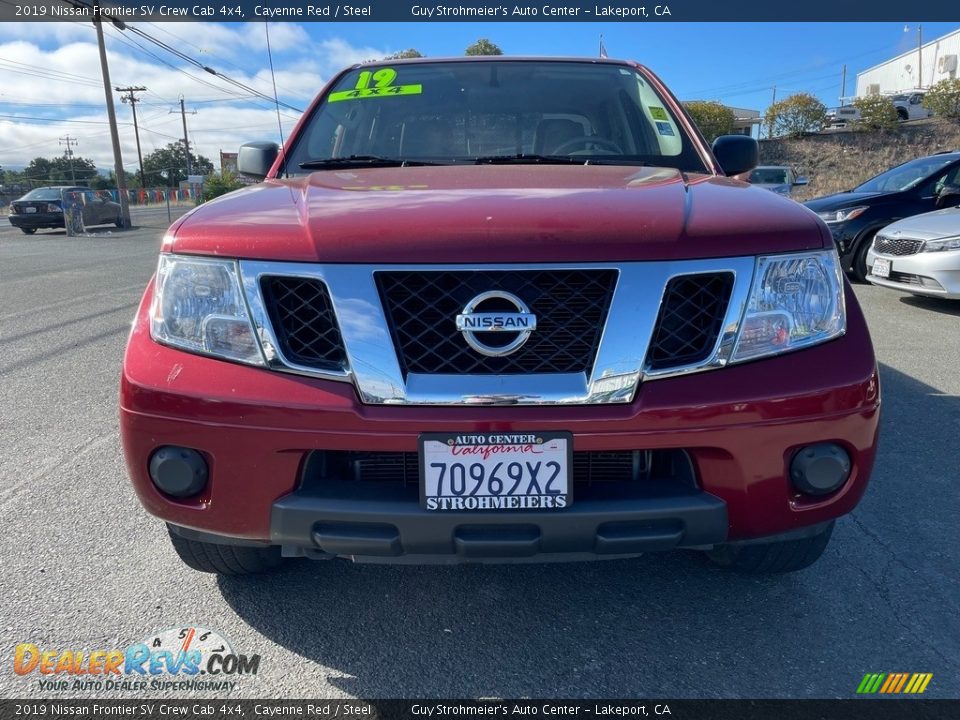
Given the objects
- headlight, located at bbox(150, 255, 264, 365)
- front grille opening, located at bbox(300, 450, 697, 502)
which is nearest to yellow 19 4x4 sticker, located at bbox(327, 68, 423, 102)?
headlight, located at bbox(150, 255, 264, 365)

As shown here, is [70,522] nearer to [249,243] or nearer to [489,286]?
[249,243]

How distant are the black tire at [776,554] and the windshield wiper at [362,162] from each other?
1.67 metres

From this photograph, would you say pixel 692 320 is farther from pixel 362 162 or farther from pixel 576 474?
pixel 362 162

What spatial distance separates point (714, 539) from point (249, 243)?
1.31 meters

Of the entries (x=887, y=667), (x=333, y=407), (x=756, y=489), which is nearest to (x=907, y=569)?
(x=887, y=667)

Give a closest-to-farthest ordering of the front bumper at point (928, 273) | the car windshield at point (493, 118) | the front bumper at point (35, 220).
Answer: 1. the car windshield at point (493, 118)
2. the front bumper at point (928, 273)
3. the front bumper at point (35, 220)

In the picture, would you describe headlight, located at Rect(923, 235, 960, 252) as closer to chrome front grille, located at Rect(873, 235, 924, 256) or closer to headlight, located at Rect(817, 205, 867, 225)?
chrome front grille, located at Rect(873, 235, 924, 256)

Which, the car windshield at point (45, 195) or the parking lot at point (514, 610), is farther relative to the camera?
the car windshield at point (45, 195)

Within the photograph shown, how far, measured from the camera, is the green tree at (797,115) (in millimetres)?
32594

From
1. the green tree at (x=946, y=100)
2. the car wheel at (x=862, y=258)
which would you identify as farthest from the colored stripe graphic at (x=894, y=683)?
the green tree at (x=946, y=100)

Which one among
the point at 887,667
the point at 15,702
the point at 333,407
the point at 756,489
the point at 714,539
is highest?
the point at 333,407

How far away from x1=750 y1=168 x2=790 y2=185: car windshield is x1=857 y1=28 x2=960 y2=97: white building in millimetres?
24098

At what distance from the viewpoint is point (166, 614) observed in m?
2.09

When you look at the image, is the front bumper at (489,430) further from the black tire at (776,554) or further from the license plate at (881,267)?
the license plate at (881,267)
